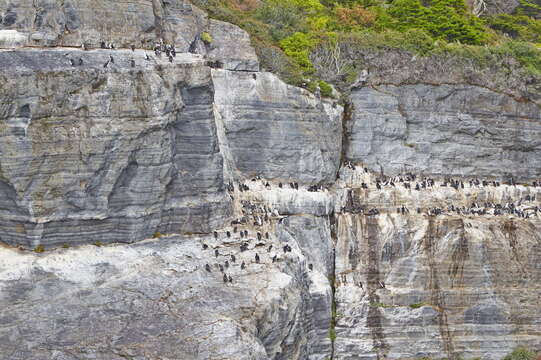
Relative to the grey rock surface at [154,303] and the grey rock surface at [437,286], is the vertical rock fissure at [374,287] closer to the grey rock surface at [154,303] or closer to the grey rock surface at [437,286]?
the grey rock surface at [437,286]

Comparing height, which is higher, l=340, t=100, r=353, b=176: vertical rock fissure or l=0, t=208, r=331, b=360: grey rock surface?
l=340, t=100, r=353, b=176: vertical rock fissure

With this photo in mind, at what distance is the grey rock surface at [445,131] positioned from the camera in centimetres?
4784

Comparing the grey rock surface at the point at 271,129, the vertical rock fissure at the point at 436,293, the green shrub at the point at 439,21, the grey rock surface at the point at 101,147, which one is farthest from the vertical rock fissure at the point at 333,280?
the green shrub at the point at 439,21

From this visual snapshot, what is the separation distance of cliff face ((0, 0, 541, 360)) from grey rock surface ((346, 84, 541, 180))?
10 cm

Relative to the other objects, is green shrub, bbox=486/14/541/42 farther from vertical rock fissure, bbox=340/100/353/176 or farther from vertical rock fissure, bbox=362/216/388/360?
vertical rock fissure, bbox=362/216/388/360

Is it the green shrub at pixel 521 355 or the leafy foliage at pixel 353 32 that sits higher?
the leafy foliage at pixel 353 32

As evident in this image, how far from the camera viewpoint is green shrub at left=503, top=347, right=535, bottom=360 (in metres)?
43.3

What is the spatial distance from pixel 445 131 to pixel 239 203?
15.6 m

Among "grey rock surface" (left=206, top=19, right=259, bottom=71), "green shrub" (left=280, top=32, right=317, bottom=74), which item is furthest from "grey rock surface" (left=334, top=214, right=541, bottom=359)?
"grey rock surface" (left=206, top=19, right=259, bottom=71)

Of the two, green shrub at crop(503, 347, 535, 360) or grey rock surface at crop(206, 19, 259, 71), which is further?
grey rock surface at crop(206, 19, 259, 71)

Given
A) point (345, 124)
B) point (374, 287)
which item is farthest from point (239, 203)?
point (345, 124)

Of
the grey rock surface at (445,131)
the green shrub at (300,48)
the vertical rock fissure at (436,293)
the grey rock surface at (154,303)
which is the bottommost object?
the vertical rock fissure at (436,293)

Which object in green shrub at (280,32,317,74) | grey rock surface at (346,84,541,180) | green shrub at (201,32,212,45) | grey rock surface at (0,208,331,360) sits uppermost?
green shrub at (201,32,212,45)

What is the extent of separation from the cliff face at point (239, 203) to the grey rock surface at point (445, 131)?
0.33 feet
